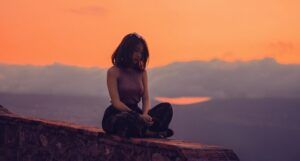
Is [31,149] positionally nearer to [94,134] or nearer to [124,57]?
[94,134]

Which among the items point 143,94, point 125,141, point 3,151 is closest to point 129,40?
point 143,94

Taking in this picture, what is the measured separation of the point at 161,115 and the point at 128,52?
2.83 feet

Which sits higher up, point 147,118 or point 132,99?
point 132,99

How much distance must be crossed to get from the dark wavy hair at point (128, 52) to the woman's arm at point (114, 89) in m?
0.14

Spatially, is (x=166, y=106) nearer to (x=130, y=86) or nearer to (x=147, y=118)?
(x=147, y=118)

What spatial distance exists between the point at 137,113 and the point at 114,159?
0.60 m

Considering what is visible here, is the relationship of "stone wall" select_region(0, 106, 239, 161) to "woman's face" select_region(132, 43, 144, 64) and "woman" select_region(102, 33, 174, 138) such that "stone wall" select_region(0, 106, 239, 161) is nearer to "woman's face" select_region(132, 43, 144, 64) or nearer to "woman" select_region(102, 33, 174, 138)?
"woman" select_region(102, 33, 174, 138)

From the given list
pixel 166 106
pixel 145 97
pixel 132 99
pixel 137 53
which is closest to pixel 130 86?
pixel 132 99

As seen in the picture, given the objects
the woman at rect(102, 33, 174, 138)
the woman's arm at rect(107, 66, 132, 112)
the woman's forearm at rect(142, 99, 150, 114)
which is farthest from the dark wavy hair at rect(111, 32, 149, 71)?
the woman's forearm at rect(142, 99, 150, 114)

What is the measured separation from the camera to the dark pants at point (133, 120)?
5.35 metres

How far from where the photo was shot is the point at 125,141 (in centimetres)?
533

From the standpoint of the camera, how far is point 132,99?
5.72 meters

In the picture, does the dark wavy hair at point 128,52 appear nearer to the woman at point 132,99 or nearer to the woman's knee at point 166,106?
the woman at point 132,99

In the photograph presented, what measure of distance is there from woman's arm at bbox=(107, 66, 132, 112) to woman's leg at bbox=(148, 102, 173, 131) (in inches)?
16.7
